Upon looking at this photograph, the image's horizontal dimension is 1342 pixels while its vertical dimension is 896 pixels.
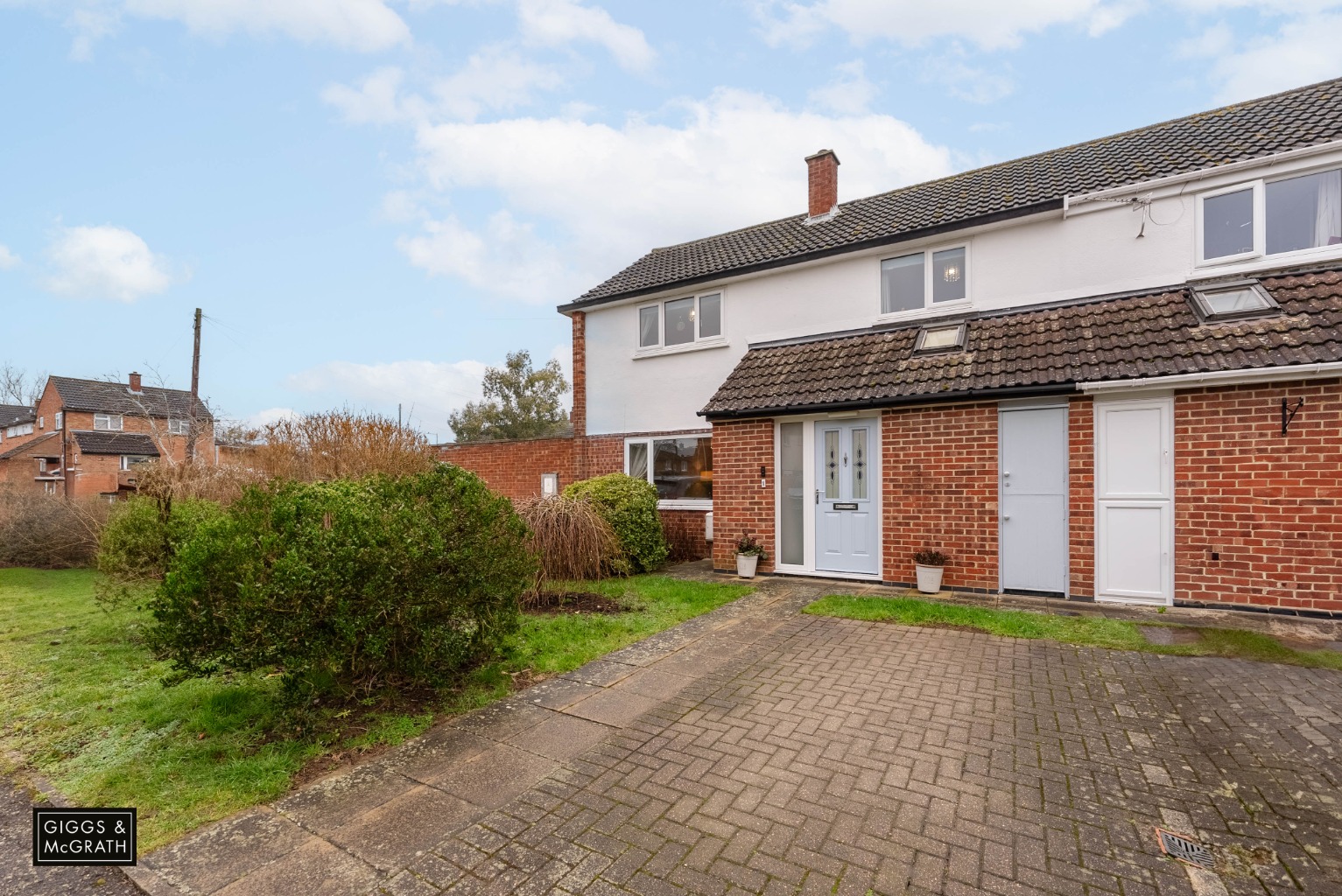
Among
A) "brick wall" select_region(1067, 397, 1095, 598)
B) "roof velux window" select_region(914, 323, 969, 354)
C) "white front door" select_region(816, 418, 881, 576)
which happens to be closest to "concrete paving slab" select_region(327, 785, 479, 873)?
"white front door" select_region(816, 418, 881, 576)

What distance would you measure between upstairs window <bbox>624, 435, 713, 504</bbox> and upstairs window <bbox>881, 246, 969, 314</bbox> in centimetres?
424

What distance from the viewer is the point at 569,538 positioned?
8.96 metres

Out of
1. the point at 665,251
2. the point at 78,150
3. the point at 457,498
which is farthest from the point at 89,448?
the point at 457,498

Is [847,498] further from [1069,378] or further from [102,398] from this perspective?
[102,398]

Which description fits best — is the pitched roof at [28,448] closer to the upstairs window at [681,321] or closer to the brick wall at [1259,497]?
the upstairs window at [681,321]

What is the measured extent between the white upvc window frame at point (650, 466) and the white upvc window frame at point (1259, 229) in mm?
7736

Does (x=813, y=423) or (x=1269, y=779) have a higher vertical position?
(x=813, y=423)

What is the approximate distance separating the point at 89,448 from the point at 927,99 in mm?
48959

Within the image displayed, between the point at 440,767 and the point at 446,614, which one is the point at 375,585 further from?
the point at 440,767

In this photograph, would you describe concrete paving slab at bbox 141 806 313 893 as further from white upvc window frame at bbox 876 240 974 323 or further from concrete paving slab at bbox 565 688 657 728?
white upvc window frame at bbox 876 240 974 323

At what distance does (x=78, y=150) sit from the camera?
402 inches

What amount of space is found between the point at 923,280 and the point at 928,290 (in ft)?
0.75

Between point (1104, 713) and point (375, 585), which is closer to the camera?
point (375, 585)

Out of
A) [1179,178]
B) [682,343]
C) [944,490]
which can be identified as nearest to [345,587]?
[944,490]
